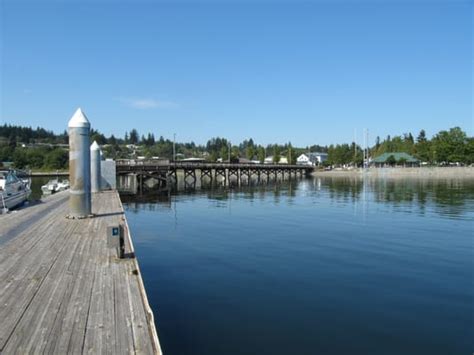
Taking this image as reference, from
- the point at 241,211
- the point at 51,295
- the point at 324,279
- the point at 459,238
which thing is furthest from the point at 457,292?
the point at 241,211

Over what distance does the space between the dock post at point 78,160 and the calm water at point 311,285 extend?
3.32 metres

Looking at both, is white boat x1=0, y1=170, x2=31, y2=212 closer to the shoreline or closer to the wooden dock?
the wooden dock

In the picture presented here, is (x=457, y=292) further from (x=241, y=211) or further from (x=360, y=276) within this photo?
(x=241, y=211)

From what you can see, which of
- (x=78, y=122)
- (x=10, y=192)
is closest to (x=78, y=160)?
(x=78, y=122)

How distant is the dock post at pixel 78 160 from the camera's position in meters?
16.9

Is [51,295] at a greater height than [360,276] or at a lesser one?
greater

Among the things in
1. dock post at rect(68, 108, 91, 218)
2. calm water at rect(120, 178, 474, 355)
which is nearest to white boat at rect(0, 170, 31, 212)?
dock post at rect(68, 108, 91, 218)

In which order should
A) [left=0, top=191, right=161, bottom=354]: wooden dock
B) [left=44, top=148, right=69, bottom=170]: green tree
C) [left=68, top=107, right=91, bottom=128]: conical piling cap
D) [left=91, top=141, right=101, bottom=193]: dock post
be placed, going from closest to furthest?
[left=0, top=191, right=161, bottom=354]: wooden dock, [left=68, top=107, right=91, bottom=128]: conical piling cap, [left=91, top=141, right=101, bottom=193]: dock post, [left=44, top=148, right=69, bottom=170]: green tree

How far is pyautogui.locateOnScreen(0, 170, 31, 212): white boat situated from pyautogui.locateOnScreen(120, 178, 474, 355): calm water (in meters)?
6.51

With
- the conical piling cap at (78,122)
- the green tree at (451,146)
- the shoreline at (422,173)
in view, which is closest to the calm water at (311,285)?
the conical piling cap at (78,122)

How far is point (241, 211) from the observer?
28891 millimetres

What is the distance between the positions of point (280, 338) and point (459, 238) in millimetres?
13462

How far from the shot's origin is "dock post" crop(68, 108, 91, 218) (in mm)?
16875

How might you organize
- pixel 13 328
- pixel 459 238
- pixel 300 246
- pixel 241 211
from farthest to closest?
1. pixel 241 211
2. pixel 459 238
3. pixel 300 246
4. pixel 13 328
